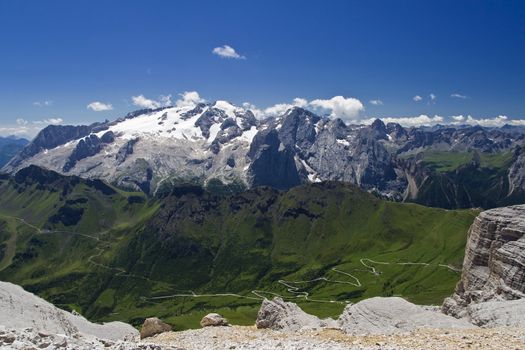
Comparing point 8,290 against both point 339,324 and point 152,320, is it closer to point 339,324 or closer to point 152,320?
point 152,320

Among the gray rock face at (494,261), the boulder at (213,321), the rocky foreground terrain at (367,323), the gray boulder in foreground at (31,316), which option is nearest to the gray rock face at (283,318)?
the rocky foreground terrain at (367,323)

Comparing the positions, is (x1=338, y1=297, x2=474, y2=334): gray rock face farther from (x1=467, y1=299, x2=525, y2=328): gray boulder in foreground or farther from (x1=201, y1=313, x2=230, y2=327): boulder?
(x1=201, y1=313, x2=230, y2=327): boulder

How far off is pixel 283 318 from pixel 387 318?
11830 mm

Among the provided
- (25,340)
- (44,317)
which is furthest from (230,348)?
(44,317)

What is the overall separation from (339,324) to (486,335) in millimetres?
20670

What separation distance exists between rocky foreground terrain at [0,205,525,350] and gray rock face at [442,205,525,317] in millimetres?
140

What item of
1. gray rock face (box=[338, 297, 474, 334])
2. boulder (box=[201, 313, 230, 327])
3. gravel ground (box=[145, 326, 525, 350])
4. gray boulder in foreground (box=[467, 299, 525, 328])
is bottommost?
boulder (box=[201, 313, 230, 327])

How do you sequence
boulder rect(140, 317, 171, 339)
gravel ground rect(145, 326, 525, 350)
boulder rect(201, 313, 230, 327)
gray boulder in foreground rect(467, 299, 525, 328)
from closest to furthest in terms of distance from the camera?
gravel ground rect(145, 326, 525, 350) < gray boulder in foreground rect(467, 299, 525, 328) < boulder rect(140, 317, 171, 339) < boulder rect(201, 313, 230, 327)

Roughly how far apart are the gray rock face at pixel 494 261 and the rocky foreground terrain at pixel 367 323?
0.14 meters

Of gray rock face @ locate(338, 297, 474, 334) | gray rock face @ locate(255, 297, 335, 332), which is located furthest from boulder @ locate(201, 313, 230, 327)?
gray rock face @ locate(338, 297, 474, 334)

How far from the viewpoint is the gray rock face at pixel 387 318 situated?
46000mm

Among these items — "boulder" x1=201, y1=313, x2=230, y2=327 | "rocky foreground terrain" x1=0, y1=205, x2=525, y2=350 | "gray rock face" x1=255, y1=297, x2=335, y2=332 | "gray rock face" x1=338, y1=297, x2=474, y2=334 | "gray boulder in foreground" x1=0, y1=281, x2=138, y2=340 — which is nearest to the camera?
"rocky foreground terrain" x1=0, y1=205, x2=525, y2=350

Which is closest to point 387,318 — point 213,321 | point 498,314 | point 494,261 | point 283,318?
point 498,314

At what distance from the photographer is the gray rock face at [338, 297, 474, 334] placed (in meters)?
46.0
